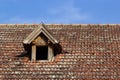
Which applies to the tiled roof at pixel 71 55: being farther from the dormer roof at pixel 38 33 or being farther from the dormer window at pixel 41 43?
the dormer roof at pixel 38 33

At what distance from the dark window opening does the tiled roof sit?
45cm

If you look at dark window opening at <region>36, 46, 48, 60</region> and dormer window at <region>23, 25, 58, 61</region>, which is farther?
dark window opening at <region>36, 46, 48, 60</region>

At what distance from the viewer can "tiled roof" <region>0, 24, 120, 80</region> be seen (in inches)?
658

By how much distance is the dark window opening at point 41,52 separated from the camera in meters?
18.0

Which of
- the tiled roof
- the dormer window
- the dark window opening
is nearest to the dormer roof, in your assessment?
the dormer window

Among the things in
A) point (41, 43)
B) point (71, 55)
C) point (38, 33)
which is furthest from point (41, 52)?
point (71, 55)

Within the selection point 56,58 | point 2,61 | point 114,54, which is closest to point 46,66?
point 56,58

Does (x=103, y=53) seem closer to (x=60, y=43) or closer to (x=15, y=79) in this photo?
(x=60, y=43)

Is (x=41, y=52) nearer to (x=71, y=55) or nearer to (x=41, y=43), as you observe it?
(x=41, y=43)

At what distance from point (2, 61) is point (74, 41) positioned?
371cm

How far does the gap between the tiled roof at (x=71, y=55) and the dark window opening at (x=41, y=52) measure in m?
0.45

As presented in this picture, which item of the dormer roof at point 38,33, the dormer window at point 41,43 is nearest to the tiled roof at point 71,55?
the dormer window at point 41,43

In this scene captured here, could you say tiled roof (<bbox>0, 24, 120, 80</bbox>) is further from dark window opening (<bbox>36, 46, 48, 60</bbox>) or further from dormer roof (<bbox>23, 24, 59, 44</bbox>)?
dormer roof (<bbox>23, 24, 59, 44</bbox>)

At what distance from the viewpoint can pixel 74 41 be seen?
1906 centimetres
